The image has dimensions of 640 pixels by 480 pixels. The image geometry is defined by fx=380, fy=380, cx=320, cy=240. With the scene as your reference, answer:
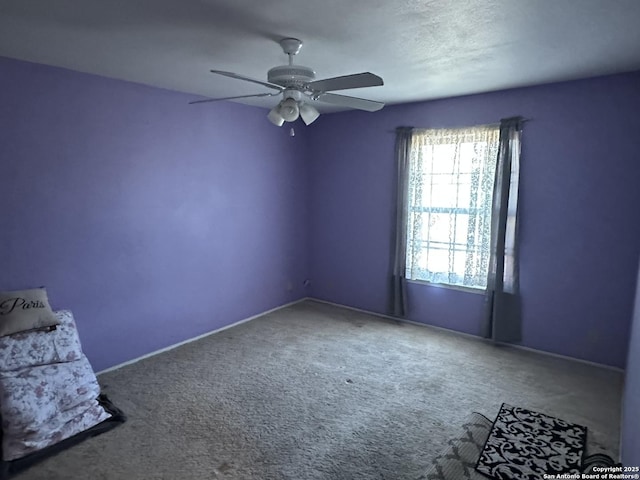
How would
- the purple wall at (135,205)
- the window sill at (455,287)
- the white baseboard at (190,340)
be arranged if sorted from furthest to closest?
1. the window sill at (455,287)
2. the white baseboard at (190,340)
3. the purple wall at (135,205)

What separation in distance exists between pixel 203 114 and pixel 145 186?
3.17 ft

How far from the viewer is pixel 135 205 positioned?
3.39m

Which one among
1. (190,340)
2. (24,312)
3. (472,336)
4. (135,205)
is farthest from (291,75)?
(472,336)

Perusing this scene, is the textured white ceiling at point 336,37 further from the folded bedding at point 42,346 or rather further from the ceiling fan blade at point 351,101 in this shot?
the folded bedding at point 42,346

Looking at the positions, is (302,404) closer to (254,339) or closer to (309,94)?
(254,339)

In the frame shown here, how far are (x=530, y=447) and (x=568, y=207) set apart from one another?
2.11 metres

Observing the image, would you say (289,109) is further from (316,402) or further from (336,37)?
(316,402)

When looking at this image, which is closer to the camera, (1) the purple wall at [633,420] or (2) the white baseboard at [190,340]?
(1) the purple wall at [633,420]

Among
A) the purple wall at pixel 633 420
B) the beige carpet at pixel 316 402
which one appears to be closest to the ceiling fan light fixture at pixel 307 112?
the beige carpet at pixel 316 402

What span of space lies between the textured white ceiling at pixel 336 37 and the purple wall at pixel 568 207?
314 mm

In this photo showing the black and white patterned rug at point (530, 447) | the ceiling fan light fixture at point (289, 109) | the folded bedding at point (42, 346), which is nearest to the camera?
the black and white patterned rug at point (530, 447)

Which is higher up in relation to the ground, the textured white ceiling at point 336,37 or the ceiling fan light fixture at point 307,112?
the textured white ceiling at point 336,37

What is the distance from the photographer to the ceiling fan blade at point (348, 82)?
2006mm

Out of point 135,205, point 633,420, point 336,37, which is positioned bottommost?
point 633,420
